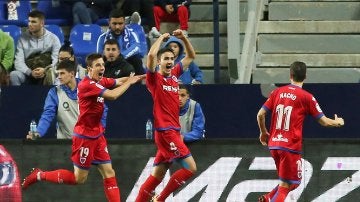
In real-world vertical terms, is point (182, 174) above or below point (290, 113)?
below

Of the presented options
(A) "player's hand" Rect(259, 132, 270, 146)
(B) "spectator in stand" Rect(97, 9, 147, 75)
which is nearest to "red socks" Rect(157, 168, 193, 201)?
(A) "player's hand" Rect(259, 132, 270, 146)

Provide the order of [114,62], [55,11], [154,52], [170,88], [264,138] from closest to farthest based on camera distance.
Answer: [154,52] → [264,138] → [170,88] → [114,62] → [55,11]

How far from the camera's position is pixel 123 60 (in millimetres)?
15242

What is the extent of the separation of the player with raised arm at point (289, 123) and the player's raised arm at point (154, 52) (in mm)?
1258

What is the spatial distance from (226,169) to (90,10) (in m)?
4.48

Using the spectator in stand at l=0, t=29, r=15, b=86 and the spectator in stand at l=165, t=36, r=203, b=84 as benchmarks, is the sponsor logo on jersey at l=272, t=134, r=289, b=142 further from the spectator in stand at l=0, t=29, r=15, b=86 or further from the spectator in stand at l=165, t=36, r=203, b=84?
the spectator in stand at l=0, t=29, r=15, b=86

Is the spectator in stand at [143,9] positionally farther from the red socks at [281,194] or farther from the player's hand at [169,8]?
the red socks at [281,194]

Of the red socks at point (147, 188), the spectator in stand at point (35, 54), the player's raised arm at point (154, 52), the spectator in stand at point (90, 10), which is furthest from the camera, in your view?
the spectator in stand at point (90, 10)

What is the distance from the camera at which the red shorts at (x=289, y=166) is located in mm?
13180

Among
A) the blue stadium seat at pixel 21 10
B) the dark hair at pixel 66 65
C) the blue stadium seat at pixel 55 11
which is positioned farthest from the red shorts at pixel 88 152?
the blue stadium seat at pixel 21 10

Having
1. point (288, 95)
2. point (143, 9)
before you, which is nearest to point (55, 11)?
point (143, 9)

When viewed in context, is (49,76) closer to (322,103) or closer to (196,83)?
(196,83)

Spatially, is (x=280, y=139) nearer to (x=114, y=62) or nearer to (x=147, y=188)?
(x=147, y=188)

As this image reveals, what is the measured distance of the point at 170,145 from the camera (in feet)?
44.5
